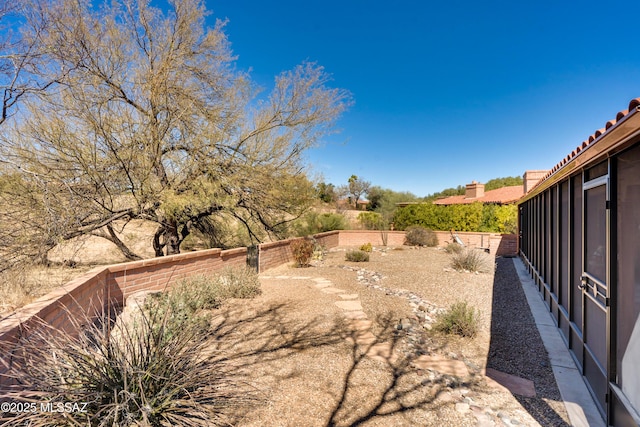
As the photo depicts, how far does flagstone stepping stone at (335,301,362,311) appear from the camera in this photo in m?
5.84

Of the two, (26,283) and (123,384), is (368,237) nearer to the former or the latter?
(26,283)

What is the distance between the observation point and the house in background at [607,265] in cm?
233

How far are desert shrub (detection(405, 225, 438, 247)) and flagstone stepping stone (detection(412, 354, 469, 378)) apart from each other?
46.2 feet

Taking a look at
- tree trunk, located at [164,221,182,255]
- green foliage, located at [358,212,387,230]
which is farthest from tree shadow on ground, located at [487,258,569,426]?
green foliage, located at [358,212,387,230]

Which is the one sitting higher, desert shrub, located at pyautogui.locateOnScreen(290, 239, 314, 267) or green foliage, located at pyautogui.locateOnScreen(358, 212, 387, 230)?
green foliage, located at pyautogui.locateOnScreen(358, 212, 387, 230)

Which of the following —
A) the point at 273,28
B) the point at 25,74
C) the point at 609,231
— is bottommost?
the point at 609,231

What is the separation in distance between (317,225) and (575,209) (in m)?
13.7

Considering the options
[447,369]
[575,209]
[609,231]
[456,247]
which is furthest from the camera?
[456,247]

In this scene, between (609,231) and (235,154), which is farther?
(235,154)

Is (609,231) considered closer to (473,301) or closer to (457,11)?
(473,301)

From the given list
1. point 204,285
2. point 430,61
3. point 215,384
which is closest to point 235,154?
point 204,285

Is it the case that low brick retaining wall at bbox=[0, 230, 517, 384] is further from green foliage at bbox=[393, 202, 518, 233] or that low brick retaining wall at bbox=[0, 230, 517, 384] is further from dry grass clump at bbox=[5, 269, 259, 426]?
green foliage at bbox=[393, 202, 518, 233]

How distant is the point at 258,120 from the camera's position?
9.37 metres

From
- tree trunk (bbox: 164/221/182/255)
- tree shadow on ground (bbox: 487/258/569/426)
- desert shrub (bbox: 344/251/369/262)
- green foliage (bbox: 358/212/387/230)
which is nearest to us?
tree shadow on ground (bbox: 487/258/569/426)
